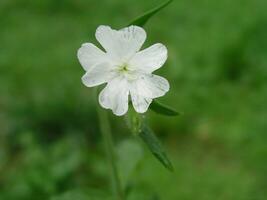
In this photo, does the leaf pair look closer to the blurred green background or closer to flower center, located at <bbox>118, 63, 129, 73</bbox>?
flower center, located at <bbox>118, 63, 129, 73</bbox>

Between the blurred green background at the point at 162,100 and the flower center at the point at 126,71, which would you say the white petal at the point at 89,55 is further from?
the blurred green background at the point at 162,100

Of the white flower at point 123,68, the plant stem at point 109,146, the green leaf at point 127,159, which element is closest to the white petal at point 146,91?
the white flower at point 123,68

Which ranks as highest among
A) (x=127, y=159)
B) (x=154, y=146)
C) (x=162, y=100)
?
(x=162, y=100)

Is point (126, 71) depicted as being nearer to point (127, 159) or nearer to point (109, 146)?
point (109, 146)

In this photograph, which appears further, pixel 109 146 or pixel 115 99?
pixel 109 146

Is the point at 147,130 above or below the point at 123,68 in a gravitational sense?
below

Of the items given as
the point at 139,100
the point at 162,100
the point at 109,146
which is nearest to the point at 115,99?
the point at 139,100
